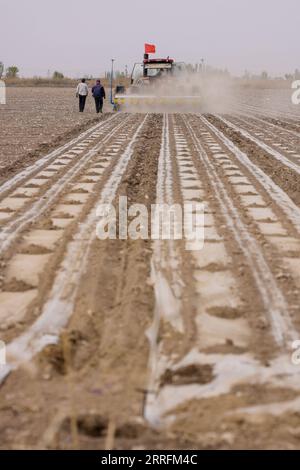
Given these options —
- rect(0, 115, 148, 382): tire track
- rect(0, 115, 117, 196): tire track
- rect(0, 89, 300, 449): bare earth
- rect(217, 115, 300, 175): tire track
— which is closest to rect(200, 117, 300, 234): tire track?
rect(0, 89, 300, 449): bare earth

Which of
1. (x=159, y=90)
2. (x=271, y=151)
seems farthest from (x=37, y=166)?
(x=159, y=90)

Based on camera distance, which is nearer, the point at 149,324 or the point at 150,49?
the point at 149,324

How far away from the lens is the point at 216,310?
475cm

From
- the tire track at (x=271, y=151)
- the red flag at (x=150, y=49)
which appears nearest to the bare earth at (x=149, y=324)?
the tire track at (x=271, y=151)

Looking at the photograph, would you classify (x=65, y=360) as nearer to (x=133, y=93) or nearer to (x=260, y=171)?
(x=260, y=171)

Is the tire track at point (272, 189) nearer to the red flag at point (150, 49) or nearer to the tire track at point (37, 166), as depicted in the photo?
the tire track at point (37, 166)

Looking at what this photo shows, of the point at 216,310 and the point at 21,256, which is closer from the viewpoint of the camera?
the point at 216,310

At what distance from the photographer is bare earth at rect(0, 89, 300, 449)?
3.29m

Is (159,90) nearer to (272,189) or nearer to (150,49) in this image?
(150,49)

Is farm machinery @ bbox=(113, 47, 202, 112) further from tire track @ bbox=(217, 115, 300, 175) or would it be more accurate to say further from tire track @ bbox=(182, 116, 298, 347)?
tire track @ bbox=(182, 116, 298, 347)

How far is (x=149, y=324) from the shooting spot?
4457 millimetres

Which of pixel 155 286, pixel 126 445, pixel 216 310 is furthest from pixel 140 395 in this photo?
pixel 155 286

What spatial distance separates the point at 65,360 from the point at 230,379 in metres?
1.03

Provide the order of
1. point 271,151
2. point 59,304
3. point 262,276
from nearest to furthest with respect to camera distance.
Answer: point 59,304
point 262,276
point 271,151
